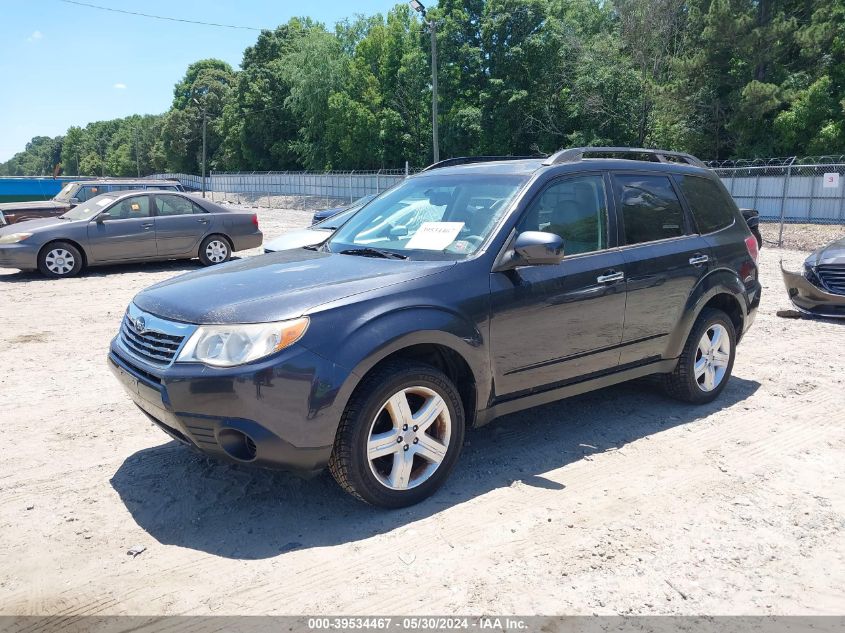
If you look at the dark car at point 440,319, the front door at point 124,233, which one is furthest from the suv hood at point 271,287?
the front door at point 124,233

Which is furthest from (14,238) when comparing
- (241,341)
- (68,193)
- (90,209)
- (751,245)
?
(751,245)

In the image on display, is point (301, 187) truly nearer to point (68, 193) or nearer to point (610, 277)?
point (68, 193)

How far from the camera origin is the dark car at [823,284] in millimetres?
8414

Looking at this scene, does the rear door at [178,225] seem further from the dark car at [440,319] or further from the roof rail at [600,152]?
the roof rail at [600,152]

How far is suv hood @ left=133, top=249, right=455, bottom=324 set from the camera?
3.35 meters

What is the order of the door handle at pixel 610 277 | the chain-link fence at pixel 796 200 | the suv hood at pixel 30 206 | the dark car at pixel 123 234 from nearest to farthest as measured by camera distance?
the door handle at pixel 610 277
the dark car at pixel 123 234
the suv hood at pixel 30 206
the chain-link fence at pixel 796 200

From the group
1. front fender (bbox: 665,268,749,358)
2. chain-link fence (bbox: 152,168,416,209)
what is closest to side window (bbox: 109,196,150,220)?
front fender (bbox: 665,268,749,358)

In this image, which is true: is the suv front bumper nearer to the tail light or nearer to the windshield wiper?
the windshield wiper

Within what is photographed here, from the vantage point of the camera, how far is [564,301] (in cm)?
421

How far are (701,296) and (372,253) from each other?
2.57 m

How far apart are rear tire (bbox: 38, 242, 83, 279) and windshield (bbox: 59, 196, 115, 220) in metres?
0.60

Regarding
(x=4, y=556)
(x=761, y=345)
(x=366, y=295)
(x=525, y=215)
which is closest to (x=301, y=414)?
(x=366, y=295)

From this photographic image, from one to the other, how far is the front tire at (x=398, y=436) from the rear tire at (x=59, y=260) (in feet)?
34.7

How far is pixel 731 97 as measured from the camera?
34.3 m
